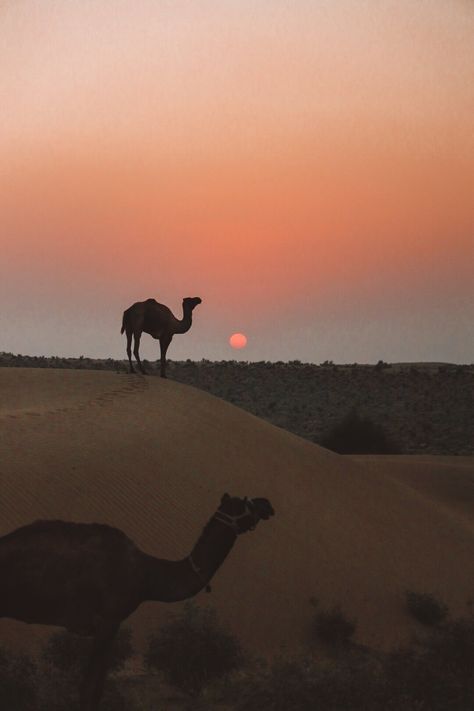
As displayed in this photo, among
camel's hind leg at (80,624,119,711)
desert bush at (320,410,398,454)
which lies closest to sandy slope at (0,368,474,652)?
camel's hind leg at (80,624,119,711)

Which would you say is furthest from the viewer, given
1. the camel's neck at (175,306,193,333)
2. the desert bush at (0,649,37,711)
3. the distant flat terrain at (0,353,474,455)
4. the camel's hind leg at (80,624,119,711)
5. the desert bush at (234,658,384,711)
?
the distant flat terrain at (0,353,474,455)

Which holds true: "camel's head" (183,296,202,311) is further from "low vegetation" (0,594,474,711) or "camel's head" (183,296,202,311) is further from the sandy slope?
"low vegetation" (0,594,474,711)

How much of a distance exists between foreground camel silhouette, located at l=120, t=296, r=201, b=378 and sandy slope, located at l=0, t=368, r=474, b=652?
1.39m

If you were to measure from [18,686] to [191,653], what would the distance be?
11.4 feet

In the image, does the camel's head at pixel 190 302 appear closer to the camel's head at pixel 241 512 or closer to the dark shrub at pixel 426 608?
the dark shrub at pixel 426 608

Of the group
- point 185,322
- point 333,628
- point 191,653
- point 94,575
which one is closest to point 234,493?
point 333,628

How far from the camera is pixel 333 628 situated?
19594mm

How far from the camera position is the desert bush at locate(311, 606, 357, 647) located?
19.4 metres

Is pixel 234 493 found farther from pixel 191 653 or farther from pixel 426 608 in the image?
pixel 191 653

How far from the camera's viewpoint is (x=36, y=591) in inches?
415

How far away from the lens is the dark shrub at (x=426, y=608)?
21062 mm

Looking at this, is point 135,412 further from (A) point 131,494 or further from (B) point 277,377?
(B) point 277,377

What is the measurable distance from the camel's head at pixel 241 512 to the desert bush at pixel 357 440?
147ft

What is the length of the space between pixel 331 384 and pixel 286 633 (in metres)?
60.0
